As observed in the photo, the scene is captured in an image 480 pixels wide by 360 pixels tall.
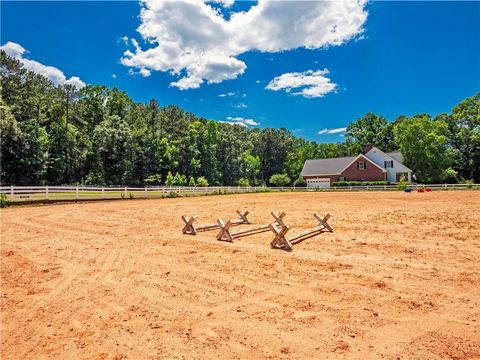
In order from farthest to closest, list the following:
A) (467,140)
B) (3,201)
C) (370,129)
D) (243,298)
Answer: (370,129)
(467,140)
(3,201)
(243,298)

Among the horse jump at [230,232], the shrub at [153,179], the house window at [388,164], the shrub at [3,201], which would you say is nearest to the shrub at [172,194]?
the shrub at [3,201]

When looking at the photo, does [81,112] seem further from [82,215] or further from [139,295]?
[139,295]

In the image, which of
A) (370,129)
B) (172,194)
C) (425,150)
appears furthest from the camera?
(370,129)

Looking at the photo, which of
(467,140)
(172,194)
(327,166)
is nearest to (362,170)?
(327,166)

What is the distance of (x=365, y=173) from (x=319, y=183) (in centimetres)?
781

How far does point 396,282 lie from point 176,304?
4.24 meters

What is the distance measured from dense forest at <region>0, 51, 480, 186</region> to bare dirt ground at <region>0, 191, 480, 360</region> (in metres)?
32.3

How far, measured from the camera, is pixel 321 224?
10773 mm

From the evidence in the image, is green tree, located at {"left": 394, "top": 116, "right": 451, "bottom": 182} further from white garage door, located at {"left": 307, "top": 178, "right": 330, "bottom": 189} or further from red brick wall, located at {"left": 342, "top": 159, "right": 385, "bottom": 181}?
white garage door, located at {"left": 307, "top": 178, "right": 330, "bottom": 189}

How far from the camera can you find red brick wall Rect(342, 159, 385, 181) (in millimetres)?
48250

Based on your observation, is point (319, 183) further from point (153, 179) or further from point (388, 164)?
point (153, 179)

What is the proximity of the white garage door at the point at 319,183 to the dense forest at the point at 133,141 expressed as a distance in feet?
37.9

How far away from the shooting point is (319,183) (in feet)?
173

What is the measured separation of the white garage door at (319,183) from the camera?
51781 millimetres
